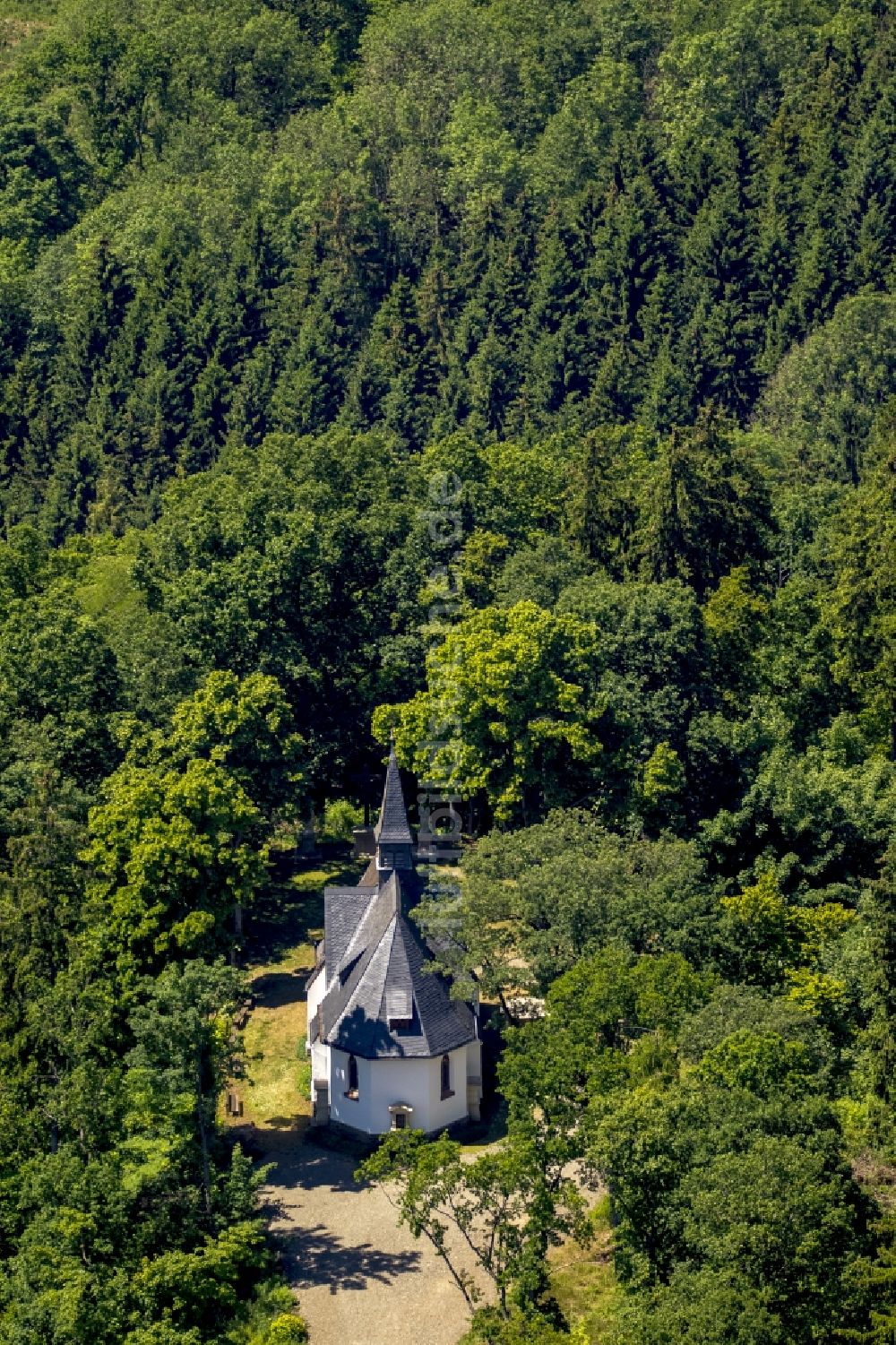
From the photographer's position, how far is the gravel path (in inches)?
2141

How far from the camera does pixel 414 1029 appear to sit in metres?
63.4

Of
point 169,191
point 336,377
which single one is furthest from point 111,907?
point 169,191

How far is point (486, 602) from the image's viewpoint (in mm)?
91188

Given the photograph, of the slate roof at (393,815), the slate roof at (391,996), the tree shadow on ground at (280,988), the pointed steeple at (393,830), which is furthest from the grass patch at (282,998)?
the slate roof at (393,815)

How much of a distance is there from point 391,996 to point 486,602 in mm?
30600

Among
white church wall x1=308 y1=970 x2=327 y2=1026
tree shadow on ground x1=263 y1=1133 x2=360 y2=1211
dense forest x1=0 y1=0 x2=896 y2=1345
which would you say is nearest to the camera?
dense forest x1=0 y1=0 x2=896 y2=1345

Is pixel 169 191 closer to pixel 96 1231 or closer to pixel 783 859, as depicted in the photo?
pixel 783 859

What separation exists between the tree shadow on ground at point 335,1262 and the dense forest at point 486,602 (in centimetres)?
160

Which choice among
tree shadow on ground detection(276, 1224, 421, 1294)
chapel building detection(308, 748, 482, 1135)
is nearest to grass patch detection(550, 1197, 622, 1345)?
tree shadow on ground detection(276, 1224, 421, 1294)

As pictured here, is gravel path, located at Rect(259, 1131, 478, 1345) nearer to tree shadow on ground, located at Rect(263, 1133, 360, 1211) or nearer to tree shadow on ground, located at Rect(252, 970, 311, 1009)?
tree shadow on ground, located at Rect(263, 1133, 360, 1211)

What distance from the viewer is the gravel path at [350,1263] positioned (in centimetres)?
5438

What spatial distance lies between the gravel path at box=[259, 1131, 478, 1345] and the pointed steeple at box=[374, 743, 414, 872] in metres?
9.29

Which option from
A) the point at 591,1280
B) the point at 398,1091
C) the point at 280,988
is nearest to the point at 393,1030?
the point at 398,1091

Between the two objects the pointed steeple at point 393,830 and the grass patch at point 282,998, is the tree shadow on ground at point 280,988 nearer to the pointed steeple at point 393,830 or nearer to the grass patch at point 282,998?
the grass patch at point 282,998
